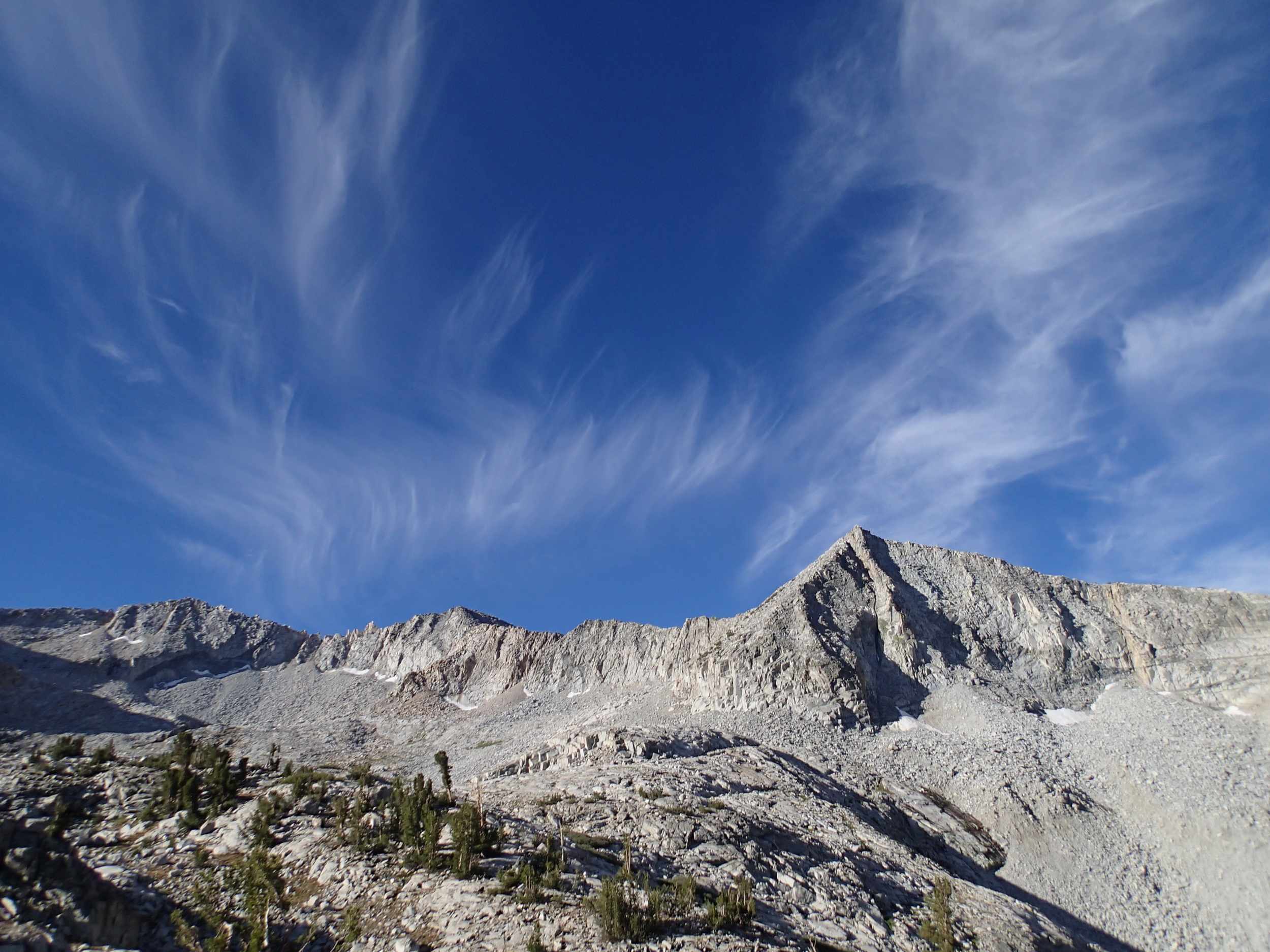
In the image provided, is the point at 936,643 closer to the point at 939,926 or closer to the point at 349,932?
the point at 939,926

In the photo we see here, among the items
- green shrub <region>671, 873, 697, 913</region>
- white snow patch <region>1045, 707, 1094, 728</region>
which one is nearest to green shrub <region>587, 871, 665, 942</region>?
green shrub <region>671, 873, 697, 913</region>

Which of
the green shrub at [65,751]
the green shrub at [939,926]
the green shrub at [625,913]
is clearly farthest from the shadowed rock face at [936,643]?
the green shrub at [65,751]

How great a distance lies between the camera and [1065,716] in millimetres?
62312

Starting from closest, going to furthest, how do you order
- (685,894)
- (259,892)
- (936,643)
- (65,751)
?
(259,892), (685,894), (65,751), (936,643)

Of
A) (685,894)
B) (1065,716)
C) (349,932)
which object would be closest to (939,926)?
(685,894)

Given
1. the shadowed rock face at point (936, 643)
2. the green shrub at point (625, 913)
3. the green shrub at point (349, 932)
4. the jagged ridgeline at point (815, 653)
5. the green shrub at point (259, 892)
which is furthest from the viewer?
the jagged ridgeline at point (815, 653)

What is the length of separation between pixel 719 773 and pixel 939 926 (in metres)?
18.4

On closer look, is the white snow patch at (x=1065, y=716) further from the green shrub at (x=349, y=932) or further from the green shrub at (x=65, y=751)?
the green shrub at (x=65, y=751)

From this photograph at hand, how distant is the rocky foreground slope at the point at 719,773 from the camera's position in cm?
1608

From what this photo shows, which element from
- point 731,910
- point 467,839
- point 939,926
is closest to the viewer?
point 731,910

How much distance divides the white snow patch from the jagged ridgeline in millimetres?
1444

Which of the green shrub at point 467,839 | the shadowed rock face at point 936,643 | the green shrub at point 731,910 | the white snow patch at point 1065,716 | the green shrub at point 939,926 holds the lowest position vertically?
the green shrub at point 939,926

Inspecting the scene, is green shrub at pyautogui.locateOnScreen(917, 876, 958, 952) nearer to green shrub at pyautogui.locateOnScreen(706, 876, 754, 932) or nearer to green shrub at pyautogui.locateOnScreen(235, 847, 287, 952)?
green shrub at pyautogui.locateOnScreen(706, 876, 754, 932)

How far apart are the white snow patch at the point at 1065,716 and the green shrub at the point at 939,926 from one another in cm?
4838
